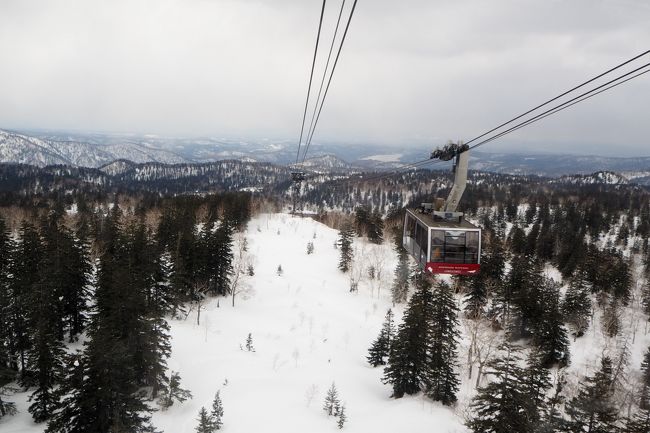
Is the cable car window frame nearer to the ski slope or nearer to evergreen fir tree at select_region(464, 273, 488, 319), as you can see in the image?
the ski slope

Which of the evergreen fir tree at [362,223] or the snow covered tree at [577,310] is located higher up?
the evergreen fir tree at [362,223]

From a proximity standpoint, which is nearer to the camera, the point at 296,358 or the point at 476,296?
the point at 296,358

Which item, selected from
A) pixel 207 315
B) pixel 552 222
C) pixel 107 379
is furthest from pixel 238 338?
pixel 552 222

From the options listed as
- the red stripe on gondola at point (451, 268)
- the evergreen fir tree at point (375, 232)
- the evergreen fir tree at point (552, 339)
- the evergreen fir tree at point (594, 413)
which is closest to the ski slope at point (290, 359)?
the evergreen fir tree at point (594, 413)

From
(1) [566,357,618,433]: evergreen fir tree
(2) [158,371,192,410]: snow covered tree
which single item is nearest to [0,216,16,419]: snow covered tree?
(2) [158,371,192,410]: snow covered tree

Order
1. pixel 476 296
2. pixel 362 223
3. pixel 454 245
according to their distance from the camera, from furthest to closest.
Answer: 1. pixel 362 223
2. pixel 476 296
3. pixel 454 245

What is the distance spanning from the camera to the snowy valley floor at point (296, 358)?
2588cm

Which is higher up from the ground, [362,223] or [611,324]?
[362,223]

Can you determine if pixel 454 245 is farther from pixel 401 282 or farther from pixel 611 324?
pixel 611 324

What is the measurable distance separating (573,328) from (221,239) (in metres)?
55.1

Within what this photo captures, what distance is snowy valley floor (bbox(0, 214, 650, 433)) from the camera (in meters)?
25.9

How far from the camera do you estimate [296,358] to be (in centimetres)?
3841

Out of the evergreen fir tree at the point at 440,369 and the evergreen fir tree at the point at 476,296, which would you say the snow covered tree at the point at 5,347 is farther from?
the evergreen fir tree at the point at 476,296

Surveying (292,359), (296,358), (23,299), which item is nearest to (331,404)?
(292,359)
